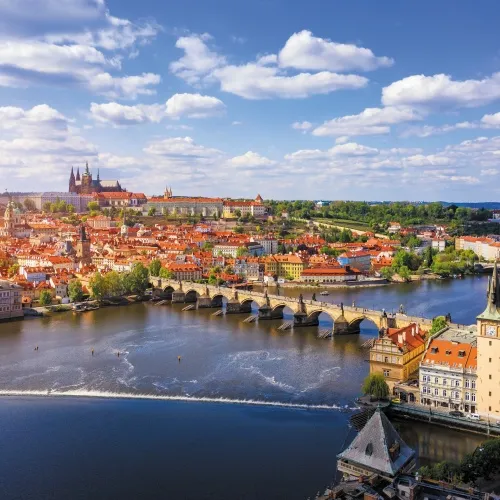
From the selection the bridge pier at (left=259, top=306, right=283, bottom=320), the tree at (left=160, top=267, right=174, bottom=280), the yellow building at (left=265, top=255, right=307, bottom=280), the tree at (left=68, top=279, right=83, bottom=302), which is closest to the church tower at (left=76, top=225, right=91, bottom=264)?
the tree at (left=160, top=267, right=174, bottom=280)

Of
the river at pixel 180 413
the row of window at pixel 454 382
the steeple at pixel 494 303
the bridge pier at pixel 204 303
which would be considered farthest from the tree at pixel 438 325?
the bridge pier at pixel 204 303

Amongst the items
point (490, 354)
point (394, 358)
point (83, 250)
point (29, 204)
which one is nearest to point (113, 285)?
point (83, 250)

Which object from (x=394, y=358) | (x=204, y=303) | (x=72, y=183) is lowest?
(x=204, y=303)

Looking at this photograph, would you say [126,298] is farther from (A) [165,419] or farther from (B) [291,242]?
(B) [291,242]

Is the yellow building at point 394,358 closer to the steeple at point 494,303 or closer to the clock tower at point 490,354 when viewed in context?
the clock tower at point 490,354

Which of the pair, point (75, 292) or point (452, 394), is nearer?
point (452, 394)

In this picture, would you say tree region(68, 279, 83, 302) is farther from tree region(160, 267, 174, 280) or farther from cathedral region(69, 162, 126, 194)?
cathedral region(69, 162, 126, 194)

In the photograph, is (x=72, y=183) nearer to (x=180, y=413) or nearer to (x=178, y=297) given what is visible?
(x=178, y=297)

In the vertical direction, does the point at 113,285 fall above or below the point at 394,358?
below
